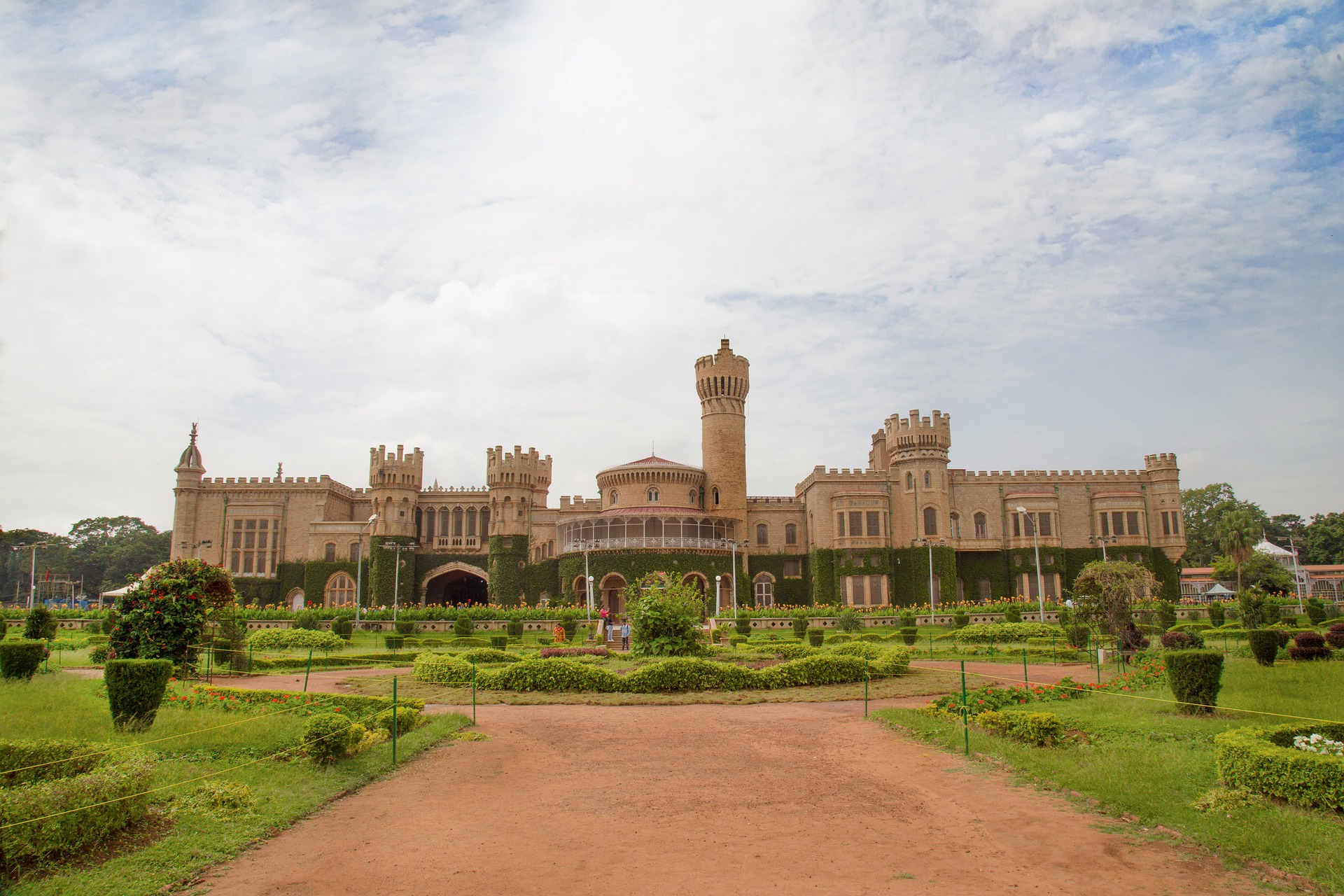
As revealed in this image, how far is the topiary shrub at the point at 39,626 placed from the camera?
30672 millimetres

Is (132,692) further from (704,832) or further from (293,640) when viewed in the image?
(293,640)

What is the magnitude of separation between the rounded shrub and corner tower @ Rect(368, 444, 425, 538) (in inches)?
861

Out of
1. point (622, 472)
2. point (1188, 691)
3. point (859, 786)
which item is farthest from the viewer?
point (622, 472)

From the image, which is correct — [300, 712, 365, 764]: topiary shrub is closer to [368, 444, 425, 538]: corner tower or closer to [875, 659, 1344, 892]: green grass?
[875, 659, 1344, 892]: green grass

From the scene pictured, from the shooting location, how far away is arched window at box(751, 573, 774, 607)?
2223 inches

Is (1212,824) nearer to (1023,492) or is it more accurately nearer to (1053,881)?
(1053,881)

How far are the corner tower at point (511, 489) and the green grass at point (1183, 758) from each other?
41422 mm

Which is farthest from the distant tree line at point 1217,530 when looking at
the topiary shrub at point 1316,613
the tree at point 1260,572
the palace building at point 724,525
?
the topiary shrub at point 1316,613

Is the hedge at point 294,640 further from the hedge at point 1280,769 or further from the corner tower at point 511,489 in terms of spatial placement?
the hedge at point 1280,769

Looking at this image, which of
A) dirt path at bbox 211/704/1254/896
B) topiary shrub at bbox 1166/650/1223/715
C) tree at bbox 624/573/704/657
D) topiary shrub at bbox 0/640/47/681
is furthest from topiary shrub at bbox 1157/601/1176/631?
topiary shrub at bbox 0/640/47/681

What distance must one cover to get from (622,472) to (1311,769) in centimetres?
4720

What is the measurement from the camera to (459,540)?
5866 centimetres

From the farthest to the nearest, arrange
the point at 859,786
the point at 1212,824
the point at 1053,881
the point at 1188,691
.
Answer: the point at 1188,691, the point at 859,786, the point at 1212,824, the point at 1053,881

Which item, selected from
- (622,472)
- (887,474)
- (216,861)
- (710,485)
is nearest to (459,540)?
(622,472)
